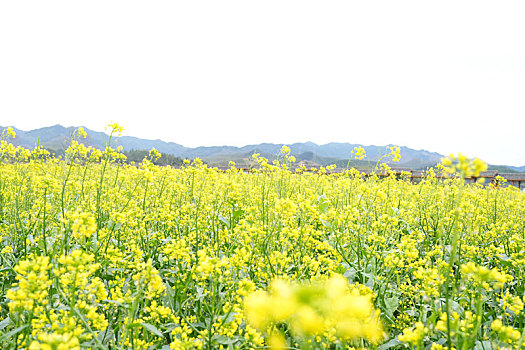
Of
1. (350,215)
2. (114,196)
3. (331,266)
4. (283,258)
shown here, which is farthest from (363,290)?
(114,196)

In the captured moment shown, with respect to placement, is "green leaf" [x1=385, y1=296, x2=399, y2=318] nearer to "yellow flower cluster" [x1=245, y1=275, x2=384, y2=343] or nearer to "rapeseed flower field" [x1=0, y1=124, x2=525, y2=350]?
"rapeseed flower field" [x1=0, y1=124, x2=525, y2=350]

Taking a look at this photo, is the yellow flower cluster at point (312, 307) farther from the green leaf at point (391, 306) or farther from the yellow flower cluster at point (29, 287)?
the green leaf at point (391, 306)

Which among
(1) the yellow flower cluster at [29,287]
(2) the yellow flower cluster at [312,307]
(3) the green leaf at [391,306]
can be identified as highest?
(2) the yellow flower cluster at [312,307]

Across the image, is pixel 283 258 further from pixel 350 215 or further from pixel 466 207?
pixel 466 207

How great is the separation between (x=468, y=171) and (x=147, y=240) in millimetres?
3292

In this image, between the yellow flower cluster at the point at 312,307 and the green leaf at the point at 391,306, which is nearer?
the yellow flower cluster at the point at 312,307

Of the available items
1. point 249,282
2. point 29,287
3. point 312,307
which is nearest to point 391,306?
point 249,282

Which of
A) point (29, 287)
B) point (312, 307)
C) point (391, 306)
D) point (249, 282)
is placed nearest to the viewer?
point (312, 307)

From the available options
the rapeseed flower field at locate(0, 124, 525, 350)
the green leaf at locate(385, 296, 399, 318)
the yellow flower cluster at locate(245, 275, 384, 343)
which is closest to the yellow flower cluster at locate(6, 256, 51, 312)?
the rapeseed flower field at locate(0, 124, 525, 350)

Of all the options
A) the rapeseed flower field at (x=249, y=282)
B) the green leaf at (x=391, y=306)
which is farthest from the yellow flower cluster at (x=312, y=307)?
the green leaf at (x=391, y=306)

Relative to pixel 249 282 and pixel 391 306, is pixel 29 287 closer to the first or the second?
pixel 249 282

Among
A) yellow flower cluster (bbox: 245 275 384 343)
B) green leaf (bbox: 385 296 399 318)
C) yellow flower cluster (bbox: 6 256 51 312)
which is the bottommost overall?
green leaf (bbox: 385 296 399 318)

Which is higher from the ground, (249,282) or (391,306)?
(249,282)

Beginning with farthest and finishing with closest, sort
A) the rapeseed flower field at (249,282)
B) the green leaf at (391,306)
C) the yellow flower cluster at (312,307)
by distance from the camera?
the green leaf at (391,306)
the rapeseed flower field at (249,282)
the yellow flower cluster at (312,307)
